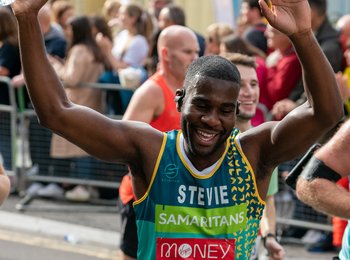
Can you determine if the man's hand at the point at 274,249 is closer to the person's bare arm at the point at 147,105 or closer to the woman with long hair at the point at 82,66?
the person's bare arm at the point at 147,105

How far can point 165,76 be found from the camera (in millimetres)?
6762

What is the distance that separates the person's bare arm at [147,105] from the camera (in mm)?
6418

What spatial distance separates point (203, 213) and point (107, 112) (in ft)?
20.1

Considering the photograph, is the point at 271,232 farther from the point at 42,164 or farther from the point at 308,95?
the point at 42,164

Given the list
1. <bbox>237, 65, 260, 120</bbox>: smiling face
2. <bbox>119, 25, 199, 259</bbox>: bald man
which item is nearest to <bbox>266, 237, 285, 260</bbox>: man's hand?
<bbox>237, 65, 260, 120</bbox>: smiling face

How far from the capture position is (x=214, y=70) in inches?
161

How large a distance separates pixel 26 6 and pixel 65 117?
1.55 feet

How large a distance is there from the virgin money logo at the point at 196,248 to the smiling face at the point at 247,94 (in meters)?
1.77

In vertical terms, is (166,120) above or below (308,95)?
below

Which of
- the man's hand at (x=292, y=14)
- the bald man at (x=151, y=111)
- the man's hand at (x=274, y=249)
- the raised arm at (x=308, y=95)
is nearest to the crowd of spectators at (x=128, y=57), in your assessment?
the bald man at (x=151, y=111)

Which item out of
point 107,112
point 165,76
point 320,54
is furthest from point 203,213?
point 107,112

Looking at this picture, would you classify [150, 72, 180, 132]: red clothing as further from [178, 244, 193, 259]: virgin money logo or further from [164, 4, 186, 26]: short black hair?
[164, 4, 186, 26]: short black hair

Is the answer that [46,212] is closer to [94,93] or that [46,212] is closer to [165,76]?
[94,93]

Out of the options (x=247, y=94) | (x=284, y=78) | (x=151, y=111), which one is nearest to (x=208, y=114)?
(x=247, y=94)
